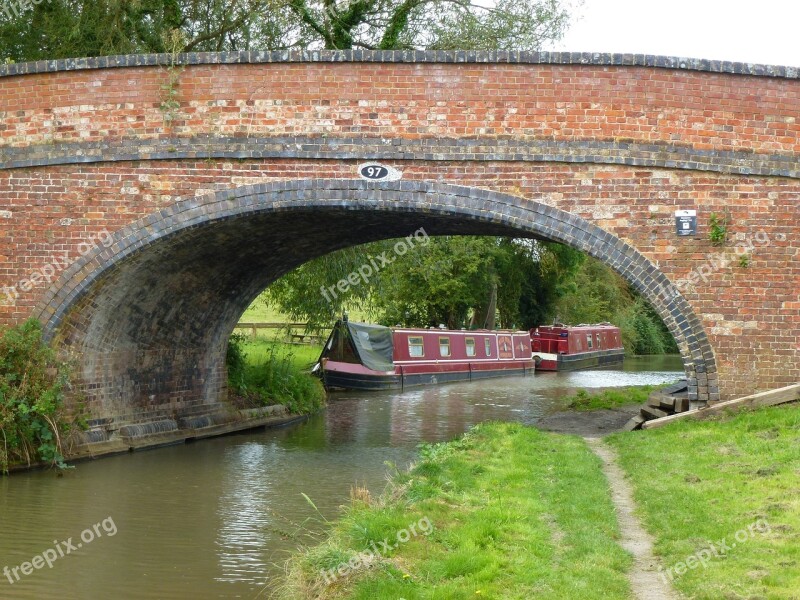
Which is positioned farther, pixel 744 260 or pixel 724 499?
pixel 744 260

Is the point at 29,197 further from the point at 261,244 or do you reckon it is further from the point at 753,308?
the point at 753,308

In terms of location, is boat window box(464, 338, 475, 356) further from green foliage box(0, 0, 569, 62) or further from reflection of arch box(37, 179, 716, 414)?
reflection of arch box(37, 179, 716, 414)

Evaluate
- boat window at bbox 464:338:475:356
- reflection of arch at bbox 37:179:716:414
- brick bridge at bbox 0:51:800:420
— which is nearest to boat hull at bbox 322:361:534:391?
boat window at bbox 464:338:475:356

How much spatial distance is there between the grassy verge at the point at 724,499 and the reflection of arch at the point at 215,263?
117cm

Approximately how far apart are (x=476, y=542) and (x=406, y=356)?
53.2 ft

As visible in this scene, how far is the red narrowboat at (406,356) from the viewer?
20.9 meters

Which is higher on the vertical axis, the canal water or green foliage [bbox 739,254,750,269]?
green foliage [bbox 739,254,750,269]

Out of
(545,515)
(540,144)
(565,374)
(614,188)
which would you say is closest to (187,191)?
(540,144)

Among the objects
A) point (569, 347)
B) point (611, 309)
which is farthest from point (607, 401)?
point (611, 309)

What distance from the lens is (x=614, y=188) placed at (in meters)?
10.1

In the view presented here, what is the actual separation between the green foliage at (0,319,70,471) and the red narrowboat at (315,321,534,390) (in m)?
10.7

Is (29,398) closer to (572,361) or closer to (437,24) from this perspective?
(437,24)

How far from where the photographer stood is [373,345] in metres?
21.9

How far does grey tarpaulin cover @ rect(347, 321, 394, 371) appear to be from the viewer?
2122 cm
